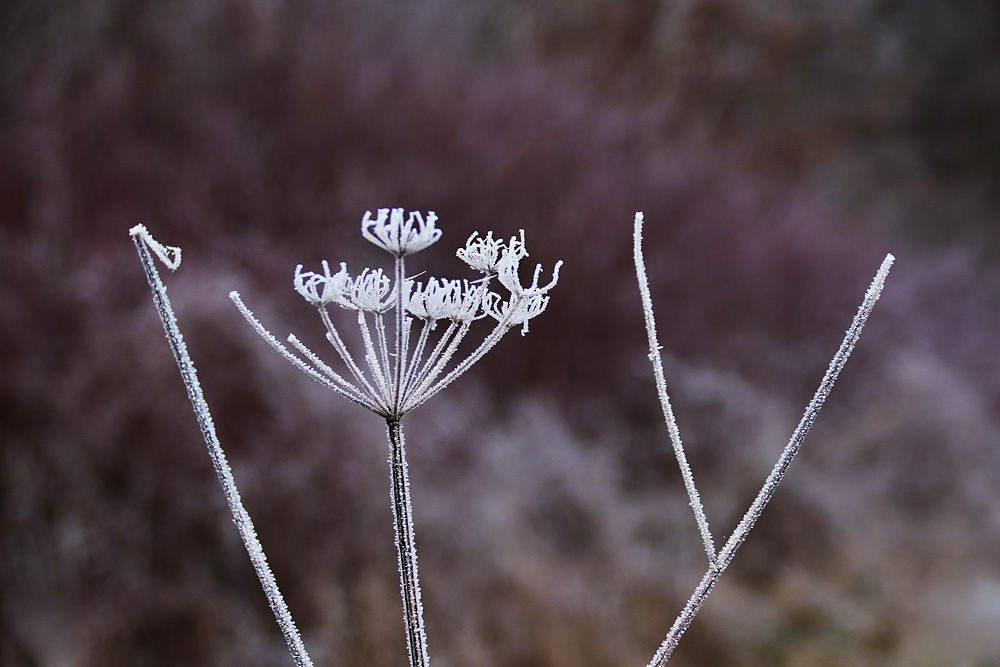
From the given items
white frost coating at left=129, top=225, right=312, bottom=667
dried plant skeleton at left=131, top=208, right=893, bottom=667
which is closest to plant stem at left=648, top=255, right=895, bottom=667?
dried plant skeleton at left=131, top=208, right=893, bottom=667

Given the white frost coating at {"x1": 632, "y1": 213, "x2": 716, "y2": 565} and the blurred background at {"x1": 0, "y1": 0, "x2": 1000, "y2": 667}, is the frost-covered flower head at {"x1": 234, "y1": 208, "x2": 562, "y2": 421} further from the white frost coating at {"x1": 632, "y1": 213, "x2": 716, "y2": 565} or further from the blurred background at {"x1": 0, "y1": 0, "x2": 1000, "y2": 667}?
the blurred background at {"x1": 0, "y1": 0, "x2": 1000, "y2": 667}

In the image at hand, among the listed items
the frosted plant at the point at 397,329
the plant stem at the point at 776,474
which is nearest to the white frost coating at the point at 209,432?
the frosted plant at the point at 397,329

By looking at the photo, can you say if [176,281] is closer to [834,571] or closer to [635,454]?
[635,454]

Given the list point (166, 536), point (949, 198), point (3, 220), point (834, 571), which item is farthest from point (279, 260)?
point (949, 198)

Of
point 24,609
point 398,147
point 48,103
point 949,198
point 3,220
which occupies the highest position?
point 949,198

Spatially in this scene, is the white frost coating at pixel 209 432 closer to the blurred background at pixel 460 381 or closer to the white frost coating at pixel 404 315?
the white frost coating at pixel 404 315

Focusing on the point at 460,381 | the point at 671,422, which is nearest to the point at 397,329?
the point at 671,422
